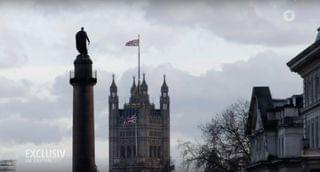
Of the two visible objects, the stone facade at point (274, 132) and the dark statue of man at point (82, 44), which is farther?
the stone facade at point (274, 132)

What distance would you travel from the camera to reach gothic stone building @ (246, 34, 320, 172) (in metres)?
96.8

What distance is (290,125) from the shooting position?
116062 millimetres

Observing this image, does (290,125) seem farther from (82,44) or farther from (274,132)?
(82,44)

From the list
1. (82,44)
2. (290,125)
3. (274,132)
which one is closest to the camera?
(82,44)

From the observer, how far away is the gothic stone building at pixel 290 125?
96812 millimetres

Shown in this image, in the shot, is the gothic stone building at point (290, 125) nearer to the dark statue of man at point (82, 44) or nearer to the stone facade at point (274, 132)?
the stone facade at point (274, 132)

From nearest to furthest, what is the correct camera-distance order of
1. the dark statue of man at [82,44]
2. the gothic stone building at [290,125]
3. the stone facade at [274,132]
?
1. the dark statue of man at [82,44]
2. the gothic stone building at [290,125]
3. the stone facade at [274,132]

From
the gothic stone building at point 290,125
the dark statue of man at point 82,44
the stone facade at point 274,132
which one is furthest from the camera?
the stone facade at point 274,132

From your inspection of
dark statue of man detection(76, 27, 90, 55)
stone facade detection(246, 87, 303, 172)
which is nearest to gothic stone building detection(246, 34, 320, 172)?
stone facade detection(246, 87, 303, 172)

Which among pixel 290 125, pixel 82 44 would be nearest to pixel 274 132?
pixel 290 125

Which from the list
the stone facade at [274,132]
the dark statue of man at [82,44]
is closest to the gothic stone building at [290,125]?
the stone facade at [274,132]

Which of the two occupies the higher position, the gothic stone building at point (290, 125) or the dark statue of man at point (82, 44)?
the dark statue of man at point (82, 44)

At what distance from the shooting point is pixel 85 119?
270 feet

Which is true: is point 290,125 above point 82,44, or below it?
below
